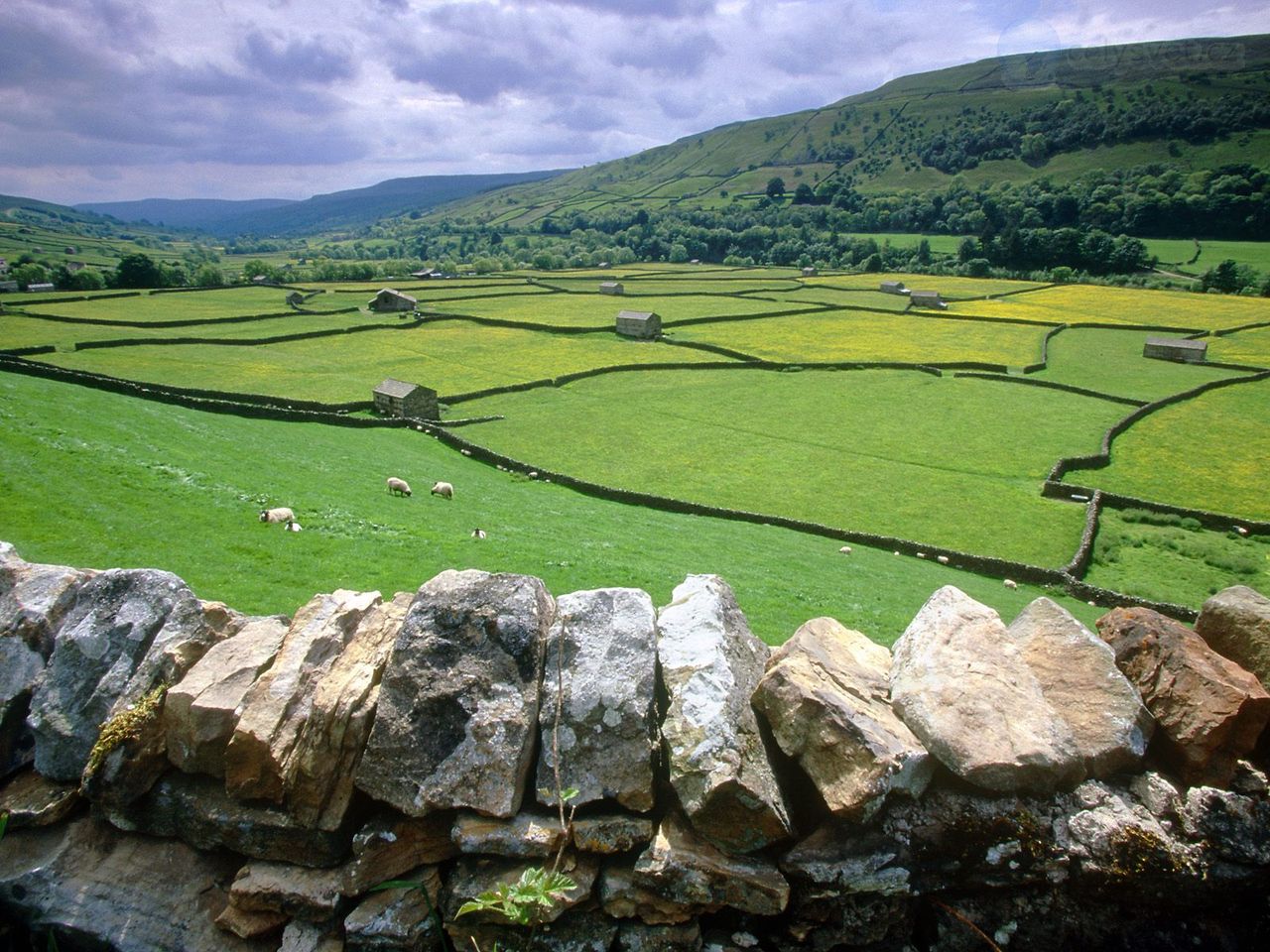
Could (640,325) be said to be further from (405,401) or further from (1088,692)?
(1088,692)

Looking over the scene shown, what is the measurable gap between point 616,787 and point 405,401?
4169 centimetres

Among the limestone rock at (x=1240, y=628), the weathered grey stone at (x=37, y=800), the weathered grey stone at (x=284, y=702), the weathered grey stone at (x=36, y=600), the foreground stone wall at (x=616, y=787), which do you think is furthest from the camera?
the weathered grey stone at (x=36, y=600)

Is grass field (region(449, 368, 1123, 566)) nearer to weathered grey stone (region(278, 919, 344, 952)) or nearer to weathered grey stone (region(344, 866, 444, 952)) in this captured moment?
weathered grey stone (region(344, 866, 444, 952))

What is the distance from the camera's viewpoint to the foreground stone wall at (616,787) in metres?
4.68

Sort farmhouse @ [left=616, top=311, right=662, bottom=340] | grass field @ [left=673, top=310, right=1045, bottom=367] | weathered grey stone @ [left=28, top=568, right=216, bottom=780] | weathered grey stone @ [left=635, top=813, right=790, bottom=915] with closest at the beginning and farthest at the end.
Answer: weathered grey stone @ [left=635, top=813, right=790, bottom=915]
weathered grey stone @ [left=28, top=568, right=216, bottom=780]
grass field @ [left=673, top=310, right=1045, bottom=367]
farmhouse @ [left=616, top=311, right=662, bottom=340]

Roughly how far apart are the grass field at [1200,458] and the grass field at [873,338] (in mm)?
16123

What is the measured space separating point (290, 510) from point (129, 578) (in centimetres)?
1405

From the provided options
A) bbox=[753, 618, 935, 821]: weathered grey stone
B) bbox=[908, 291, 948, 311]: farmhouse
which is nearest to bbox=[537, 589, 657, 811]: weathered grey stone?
bbox=[753, 618, 935, 821]: weathered grey stone

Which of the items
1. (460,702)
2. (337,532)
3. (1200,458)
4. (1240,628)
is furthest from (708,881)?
(1200,458)

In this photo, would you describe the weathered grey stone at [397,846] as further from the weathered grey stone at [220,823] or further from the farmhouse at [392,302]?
the farmhouse at [392,302]

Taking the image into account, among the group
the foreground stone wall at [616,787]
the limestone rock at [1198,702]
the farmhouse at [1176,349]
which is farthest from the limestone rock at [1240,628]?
the farmhouse at [1176,349]

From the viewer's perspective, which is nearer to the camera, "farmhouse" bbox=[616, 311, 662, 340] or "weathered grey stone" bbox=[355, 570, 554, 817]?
"weathered grey stone" bbox=[355, 570, 554, 817]

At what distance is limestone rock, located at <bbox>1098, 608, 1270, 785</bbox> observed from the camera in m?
5.01

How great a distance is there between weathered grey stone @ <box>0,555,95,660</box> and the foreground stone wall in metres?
0.16
